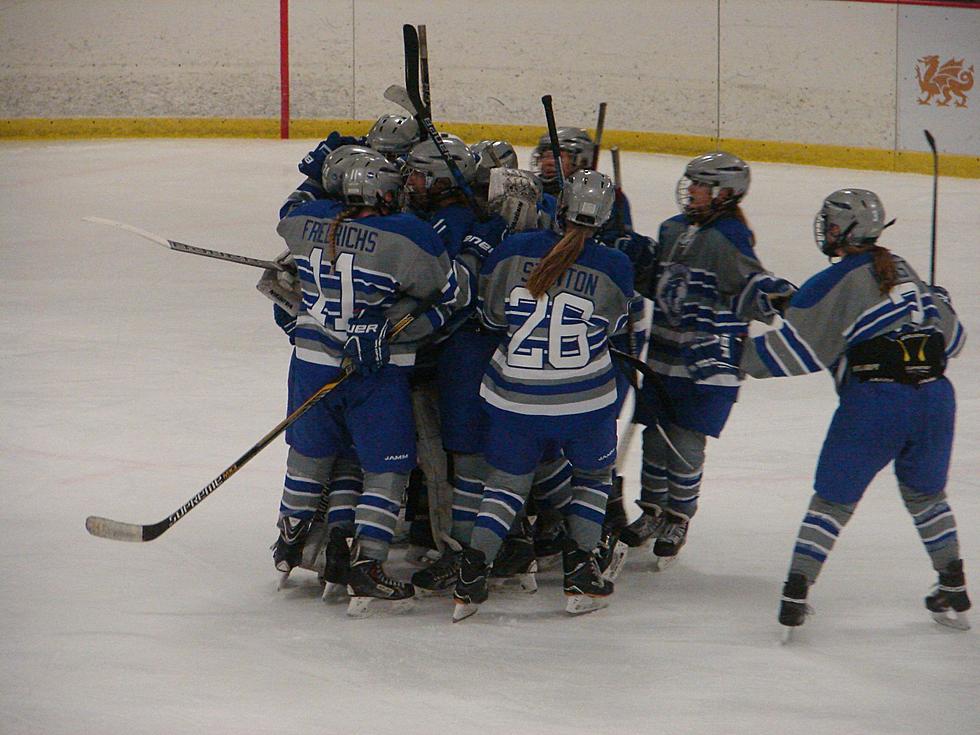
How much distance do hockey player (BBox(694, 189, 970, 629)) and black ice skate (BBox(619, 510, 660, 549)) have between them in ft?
2.36

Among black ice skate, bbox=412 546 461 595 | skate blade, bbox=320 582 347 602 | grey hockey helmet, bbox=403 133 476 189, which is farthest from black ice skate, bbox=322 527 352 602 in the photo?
grey hockey helmet, bbox=403 133 476 189

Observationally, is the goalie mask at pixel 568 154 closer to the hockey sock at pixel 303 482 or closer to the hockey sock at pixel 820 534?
the hockey sock at pixel 303 482

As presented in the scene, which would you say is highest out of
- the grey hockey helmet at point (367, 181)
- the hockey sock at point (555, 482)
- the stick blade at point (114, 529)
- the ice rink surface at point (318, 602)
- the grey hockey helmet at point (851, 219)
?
the grey hockey helmet at point (367, 181)

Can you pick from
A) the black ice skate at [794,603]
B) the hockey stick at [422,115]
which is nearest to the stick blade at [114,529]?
the hockey stick at [422,115]

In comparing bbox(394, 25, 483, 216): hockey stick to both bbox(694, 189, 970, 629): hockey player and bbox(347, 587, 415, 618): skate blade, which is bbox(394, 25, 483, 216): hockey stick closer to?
bbox(694, 189, 970, 629): hockey player

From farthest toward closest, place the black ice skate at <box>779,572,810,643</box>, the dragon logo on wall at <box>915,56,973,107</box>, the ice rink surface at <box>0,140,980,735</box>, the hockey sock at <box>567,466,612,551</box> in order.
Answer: the dragon logo on wall at <box>915,56,973,107</box> → the hockey sock at <box>567,466,612,551</box> → the black ice skate at <box>779,572,810,643</box> → the ice rink surface at <box>0,140,980,735</box>

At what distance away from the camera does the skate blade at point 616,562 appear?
141 inches

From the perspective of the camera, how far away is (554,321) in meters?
3.19

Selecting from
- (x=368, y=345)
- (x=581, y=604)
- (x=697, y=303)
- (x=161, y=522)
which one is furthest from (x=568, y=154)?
(x=161, y=522)

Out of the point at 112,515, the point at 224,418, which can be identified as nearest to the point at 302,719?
the point at 112,515

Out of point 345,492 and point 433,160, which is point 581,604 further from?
point 433,160

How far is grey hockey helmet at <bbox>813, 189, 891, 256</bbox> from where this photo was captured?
306 cm

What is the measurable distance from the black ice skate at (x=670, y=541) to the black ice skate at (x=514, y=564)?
1.28ft

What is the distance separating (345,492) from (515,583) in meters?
0.50
